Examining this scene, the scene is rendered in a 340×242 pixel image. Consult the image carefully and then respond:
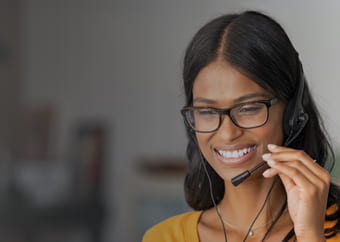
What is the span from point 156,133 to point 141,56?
68 cm

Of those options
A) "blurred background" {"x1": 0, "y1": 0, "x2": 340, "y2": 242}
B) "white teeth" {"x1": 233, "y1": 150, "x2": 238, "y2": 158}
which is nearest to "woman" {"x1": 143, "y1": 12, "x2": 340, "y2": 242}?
"white teeth" {"x1": 233, "y1": 150, "x2": 238, "y2": 158}

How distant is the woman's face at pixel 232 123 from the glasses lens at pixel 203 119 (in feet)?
0.04

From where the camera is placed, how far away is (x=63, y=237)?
4.36 metres

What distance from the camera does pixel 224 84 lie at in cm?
106

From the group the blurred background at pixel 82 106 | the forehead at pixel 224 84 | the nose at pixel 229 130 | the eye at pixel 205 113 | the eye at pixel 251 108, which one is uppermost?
the forehead at pixel 224 84

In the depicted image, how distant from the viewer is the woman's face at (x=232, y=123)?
1.05m

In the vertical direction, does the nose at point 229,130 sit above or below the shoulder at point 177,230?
above

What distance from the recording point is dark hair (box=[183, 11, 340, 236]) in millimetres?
1049

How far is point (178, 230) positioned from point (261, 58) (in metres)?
0.46

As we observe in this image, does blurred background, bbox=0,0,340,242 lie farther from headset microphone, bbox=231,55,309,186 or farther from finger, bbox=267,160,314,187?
finger, bbox=267,160,314,187

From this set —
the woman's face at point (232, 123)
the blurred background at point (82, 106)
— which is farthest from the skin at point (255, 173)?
the blurred background at point (82, 106)

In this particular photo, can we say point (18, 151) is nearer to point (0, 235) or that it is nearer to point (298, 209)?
point (0, 235)

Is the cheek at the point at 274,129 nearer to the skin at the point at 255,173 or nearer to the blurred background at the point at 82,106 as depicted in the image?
the skin at the point at 255,173

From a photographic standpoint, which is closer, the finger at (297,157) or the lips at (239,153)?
the finger at (297,157)
